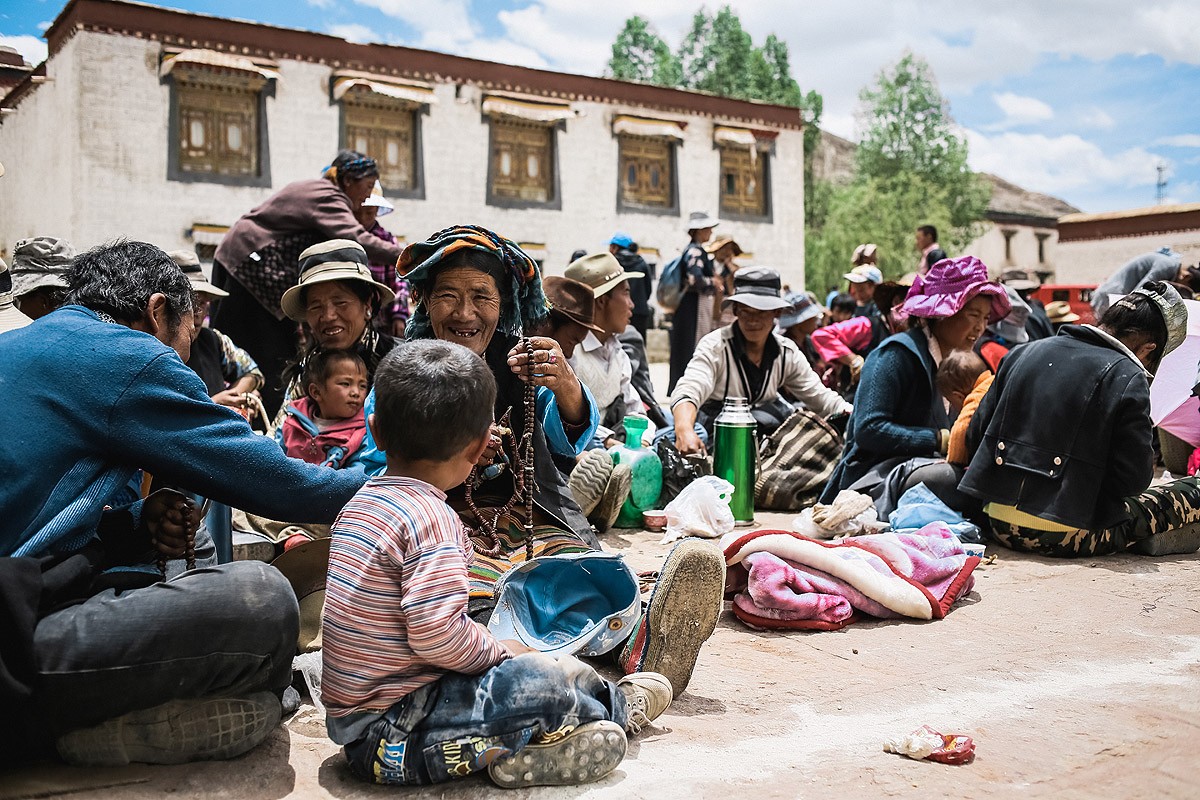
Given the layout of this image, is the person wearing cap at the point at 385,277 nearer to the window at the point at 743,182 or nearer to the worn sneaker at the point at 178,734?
the worn sneaker at the point at 178,734

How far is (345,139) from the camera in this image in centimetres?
1880

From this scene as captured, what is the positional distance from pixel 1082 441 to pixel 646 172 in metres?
18.7

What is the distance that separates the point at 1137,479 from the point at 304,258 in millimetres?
3982

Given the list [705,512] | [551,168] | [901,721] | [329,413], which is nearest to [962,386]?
[705,512]

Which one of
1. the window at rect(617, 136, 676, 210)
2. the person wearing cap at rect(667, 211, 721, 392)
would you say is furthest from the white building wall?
the person wearing cap at rect(667, 211, 721, 392)

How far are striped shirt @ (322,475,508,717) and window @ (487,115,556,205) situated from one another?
1892 cm

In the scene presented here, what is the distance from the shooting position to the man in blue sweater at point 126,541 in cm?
214

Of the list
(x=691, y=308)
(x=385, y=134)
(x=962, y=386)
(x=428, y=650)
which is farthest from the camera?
(x=385, y=134)

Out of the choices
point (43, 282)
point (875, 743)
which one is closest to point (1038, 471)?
point (875, 743)

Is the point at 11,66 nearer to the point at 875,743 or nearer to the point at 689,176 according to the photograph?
the point at 689,176

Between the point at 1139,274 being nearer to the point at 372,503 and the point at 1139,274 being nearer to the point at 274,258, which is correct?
the point at 274,258

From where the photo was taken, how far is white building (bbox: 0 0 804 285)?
16703 mm

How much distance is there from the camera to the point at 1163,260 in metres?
8.34

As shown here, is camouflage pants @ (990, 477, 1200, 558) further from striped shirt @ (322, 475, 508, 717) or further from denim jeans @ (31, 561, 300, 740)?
denim jeans @ (31, 561, 300, 740)
